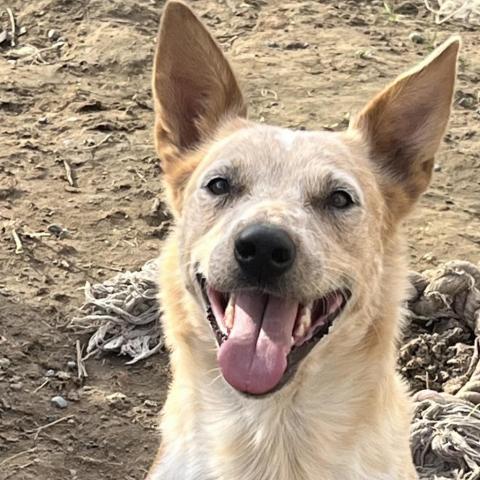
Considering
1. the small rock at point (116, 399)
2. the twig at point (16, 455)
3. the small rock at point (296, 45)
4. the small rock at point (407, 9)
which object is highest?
the twig at point (16, 455)

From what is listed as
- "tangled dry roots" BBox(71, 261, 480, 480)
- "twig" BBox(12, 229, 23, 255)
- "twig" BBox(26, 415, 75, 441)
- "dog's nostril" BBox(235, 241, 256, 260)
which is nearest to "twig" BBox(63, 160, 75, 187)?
"twig" BBox(12, 229, 23, 255)

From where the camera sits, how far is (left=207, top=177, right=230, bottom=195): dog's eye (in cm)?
385

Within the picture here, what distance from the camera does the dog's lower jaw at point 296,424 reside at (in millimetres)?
3789

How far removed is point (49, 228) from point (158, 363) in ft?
3.89

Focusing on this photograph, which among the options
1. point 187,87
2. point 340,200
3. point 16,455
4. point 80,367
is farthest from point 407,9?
point 340,200

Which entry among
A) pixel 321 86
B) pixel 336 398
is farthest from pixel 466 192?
pixel 336 398

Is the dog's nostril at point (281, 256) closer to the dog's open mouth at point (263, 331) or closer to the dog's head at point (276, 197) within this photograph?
the dog's head at point (276, 197)

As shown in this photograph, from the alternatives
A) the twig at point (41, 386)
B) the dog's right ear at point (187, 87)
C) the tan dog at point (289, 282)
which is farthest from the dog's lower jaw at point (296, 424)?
the twig at point (41, 386)

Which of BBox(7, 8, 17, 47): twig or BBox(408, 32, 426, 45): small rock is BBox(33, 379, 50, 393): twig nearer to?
BBox(7, 8, 17, 47): twig

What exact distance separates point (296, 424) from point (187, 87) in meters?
1.24

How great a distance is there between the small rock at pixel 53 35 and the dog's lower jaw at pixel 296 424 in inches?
181

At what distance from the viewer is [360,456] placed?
3787 millimetres

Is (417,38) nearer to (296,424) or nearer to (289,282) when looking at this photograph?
(296,424)

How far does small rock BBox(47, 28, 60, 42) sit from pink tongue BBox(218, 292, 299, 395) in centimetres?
497
